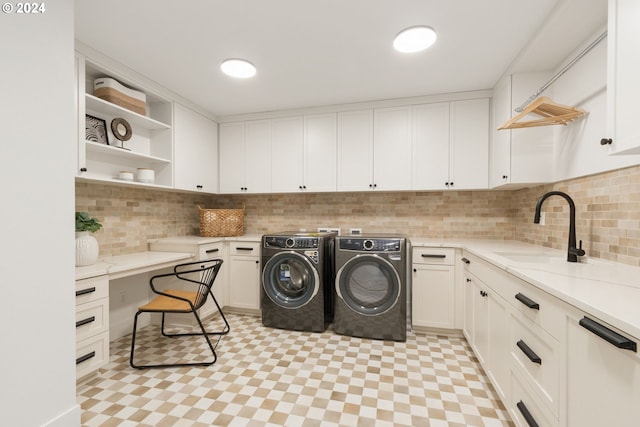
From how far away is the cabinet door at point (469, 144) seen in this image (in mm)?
2699

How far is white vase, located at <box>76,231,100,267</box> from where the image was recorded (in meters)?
1.99

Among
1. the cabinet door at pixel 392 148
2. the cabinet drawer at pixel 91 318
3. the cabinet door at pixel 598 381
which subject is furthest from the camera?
the cabinet door at pixel 392 148

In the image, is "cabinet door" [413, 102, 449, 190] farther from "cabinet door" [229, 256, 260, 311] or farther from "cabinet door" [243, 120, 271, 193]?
"cabinet door" [229, 256, 260, 311]

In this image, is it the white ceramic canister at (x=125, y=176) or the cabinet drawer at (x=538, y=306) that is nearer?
the cabinet drawer at (x=538, y=306)

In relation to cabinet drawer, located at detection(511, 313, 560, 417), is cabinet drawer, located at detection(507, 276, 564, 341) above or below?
above

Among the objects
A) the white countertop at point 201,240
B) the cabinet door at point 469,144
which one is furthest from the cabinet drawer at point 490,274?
the white countertop at point 201,240

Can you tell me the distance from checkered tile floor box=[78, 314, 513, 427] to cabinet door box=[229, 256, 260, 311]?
22.7 inches

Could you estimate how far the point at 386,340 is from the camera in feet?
8.18

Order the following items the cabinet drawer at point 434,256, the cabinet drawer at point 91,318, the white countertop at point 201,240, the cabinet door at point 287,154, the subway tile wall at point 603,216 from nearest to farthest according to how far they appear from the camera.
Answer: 1. the subway tile wall at point 603,216
2. the cabinet drawer at point 91,318
3. the cabinet drawer at point 434,256
4. the white countertop at point 201,240
5. the cabinet door at point 287,154

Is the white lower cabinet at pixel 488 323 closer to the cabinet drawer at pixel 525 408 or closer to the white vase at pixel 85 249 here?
the cabinet drawer at pixel 525 408

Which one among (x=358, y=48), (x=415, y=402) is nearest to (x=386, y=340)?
(x=415, y=402)

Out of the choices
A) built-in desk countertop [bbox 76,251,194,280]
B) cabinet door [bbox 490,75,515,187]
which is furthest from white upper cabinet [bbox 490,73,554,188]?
built-in desk countertop [bbox 76,251,194,280]

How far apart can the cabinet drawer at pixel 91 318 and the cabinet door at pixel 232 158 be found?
5.99 feet

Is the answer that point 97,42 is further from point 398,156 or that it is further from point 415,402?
point 415,402
